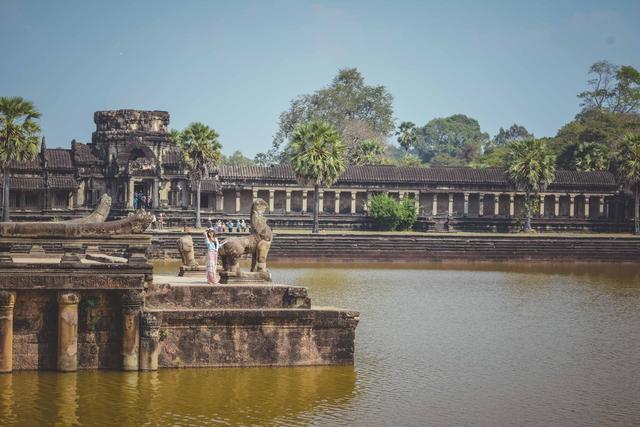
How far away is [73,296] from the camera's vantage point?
19.4 m

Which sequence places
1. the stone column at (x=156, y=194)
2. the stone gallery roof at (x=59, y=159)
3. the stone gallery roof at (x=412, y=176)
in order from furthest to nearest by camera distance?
the stone gallery roof at (x=412, y=176) → the stone gallery roof at (x=59, y=159) → the stone column at (x=156, y=194)

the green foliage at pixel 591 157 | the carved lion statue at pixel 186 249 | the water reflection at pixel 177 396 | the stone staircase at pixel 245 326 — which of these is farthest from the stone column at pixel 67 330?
the green foliage at pixel 591 157

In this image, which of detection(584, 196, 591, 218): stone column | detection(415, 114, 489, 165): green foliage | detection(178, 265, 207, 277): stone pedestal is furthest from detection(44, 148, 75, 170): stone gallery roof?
detection(415, 114, 489, 165): green foliage

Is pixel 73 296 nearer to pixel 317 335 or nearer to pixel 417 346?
pixel 317 335

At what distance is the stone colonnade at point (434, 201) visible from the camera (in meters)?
75.4

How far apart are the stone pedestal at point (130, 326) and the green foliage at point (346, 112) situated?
98.9 meters

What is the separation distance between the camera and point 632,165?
69.3 meters

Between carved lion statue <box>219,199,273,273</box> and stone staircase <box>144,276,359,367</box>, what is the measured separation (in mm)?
893

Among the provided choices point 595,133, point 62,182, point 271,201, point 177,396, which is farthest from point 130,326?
point 595,133

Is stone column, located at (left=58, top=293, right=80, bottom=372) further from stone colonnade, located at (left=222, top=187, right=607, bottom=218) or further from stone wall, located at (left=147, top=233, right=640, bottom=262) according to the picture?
stone colonnade, located at (left=222, top=187, right=607, bottom=218)

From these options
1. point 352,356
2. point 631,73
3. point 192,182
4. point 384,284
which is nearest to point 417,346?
point 352,356

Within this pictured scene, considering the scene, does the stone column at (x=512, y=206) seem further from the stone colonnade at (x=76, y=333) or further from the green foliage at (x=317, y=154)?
the stone colonnade at (x=76, y=333)

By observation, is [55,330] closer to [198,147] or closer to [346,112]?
[198,147]

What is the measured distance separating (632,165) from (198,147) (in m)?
28.7
